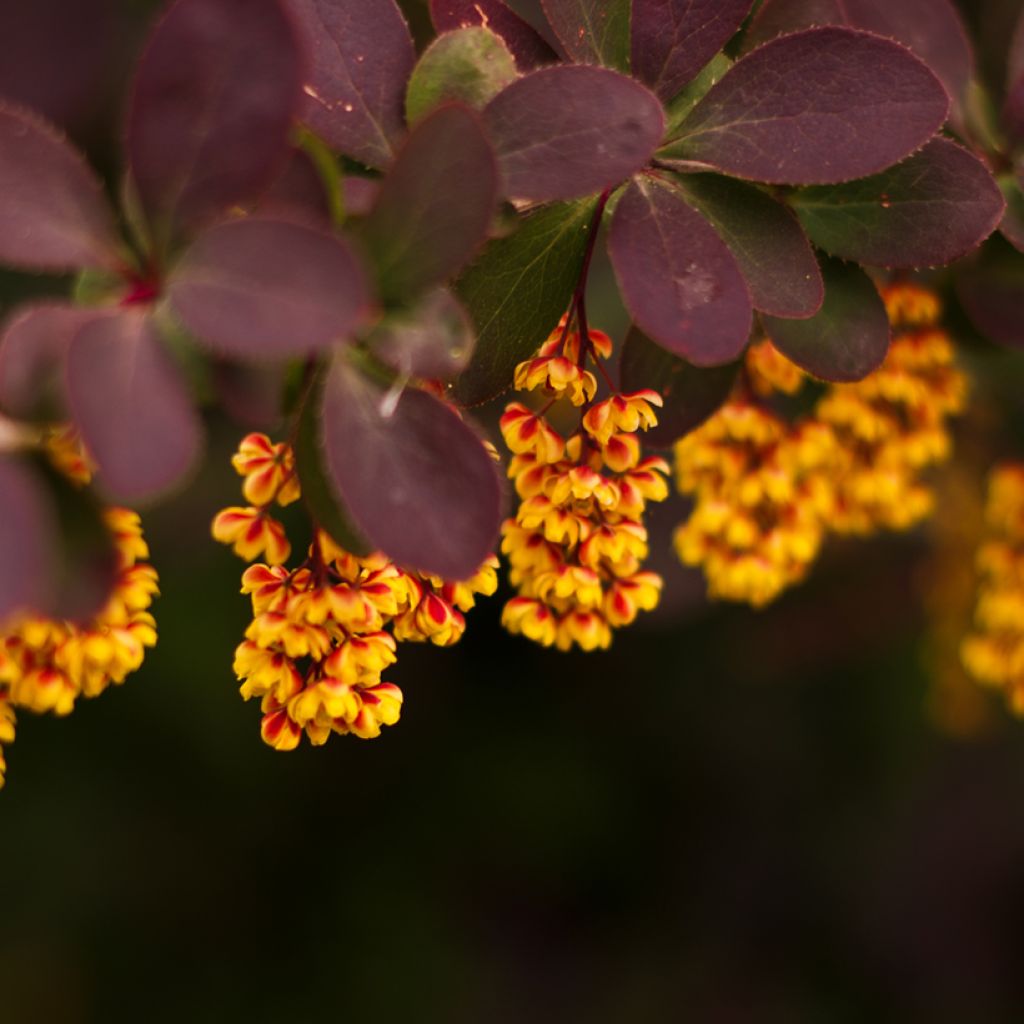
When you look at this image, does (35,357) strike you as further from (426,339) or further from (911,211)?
(911,211)

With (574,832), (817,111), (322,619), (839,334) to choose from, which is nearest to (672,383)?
(839,334)

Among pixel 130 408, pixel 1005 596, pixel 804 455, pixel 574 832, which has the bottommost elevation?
pixel 574 832

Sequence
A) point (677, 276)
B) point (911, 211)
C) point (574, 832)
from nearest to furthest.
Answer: point (677, 276)
point (911, 211)
point (574, 832)

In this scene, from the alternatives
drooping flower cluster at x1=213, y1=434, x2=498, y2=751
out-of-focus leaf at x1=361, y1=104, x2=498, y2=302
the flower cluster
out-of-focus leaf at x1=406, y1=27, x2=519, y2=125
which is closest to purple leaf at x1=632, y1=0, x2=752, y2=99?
out-of-focus leaf at x1=406, y1=27, x2=519, y2=125

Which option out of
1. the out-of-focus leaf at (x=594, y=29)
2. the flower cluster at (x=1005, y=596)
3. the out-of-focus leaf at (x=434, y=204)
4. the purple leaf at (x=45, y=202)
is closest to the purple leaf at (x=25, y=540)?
the purple leaf at (x=45, y=202)

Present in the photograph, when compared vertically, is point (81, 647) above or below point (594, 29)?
below

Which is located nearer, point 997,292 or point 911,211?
point 911,211

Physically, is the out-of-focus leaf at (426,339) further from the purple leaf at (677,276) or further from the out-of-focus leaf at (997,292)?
the out-of-focus leaf at (997,292)
